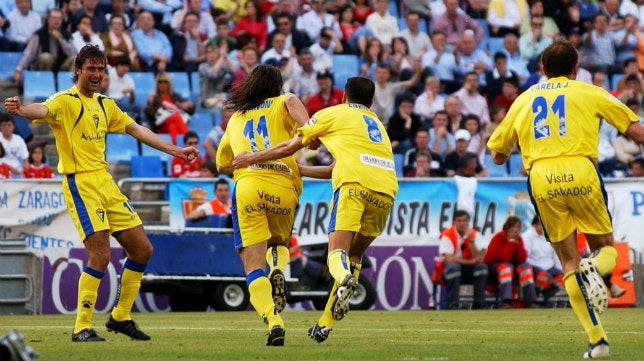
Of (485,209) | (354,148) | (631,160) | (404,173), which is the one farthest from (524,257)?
(354,148)

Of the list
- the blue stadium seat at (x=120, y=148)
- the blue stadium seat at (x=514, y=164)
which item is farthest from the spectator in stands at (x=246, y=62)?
the blue stadium seat at (x=514, y=164)

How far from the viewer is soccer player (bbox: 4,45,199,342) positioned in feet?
37.6

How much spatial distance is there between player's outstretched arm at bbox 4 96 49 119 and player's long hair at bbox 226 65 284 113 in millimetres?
1575

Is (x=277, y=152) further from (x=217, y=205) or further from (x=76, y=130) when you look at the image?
(x=217, y=205)

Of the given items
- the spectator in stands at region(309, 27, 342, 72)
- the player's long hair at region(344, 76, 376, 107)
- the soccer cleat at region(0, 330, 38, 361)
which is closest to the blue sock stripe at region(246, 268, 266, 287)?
the player's long hair at region(344, 76, 376, 107)

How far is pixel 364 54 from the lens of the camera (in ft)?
84.7

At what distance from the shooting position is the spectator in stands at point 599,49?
27906 mm

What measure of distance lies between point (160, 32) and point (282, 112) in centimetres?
1363

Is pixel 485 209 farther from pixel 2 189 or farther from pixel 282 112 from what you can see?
pixel 282 112

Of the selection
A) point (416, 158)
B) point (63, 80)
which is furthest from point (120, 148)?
point (416, 158)

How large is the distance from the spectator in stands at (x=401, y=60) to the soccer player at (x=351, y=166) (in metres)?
14.2

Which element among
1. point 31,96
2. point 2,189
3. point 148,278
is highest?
point 31,96

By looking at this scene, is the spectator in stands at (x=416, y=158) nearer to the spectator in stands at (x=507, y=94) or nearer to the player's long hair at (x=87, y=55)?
the spectator in stands at (x=507, y=94)

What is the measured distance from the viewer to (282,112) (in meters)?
11.2
